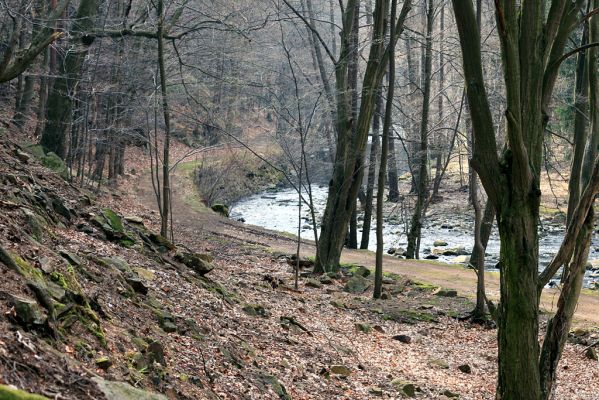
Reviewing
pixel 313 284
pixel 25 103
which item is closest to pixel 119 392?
pixel 313 284

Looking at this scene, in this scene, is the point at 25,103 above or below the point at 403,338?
above

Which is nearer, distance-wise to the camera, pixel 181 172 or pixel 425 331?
pixel 425 331

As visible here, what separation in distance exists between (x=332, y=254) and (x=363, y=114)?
3048mm

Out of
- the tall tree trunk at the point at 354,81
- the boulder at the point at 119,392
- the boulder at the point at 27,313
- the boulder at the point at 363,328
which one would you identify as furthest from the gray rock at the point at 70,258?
the tall tree trunk at the point at 354,81

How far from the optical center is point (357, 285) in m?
13.6

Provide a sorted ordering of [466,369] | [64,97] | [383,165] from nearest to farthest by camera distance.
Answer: [466,369] < [383,165] < [64,97]

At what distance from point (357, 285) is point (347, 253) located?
217 inches

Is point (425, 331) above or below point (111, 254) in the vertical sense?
below

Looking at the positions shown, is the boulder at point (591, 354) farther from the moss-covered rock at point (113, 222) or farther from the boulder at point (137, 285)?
the moss-covered rock at point (113, 222)

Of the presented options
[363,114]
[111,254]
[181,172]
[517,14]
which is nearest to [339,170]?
[363,114]

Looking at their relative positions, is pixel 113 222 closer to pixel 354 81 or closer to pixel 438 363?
pixel 438 363

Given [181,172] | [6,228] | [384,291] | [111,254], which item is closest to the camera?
[6,228]

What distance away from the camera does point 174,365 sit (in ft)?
18.9

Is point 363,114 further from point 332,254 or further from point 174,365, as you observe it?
point 174,365
